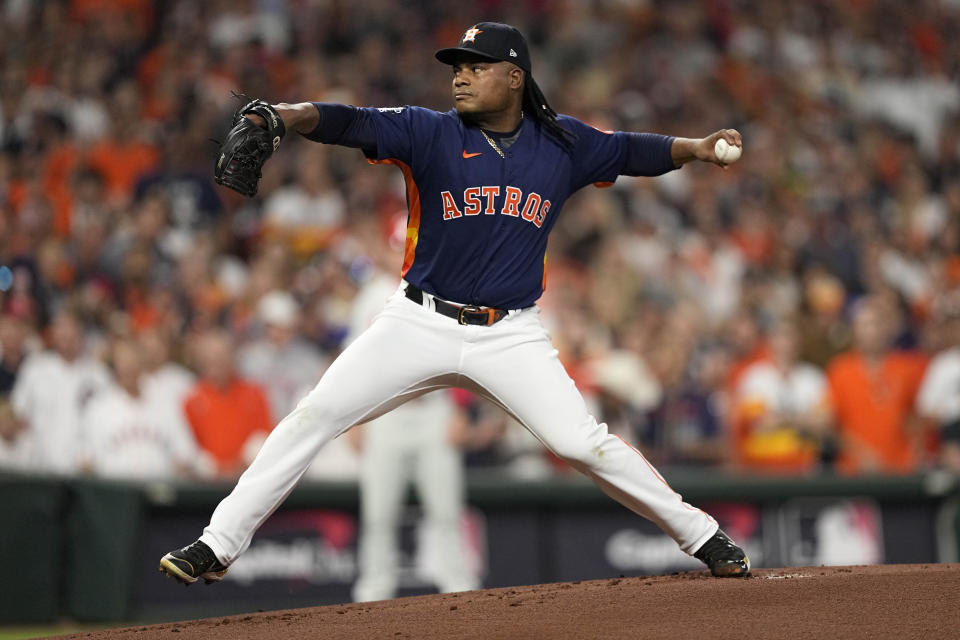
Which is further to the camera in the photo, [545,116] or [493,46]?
[545,116]

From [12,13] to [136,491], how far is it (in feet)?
19.6

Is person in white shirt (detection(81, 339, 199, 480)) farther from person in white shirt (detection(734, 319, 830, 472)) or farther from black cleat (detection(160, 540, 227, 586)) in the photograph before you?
person in white shirt (detection(734, 319, 830, 472))

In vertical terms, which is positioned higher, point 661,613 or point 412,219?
point 412,219

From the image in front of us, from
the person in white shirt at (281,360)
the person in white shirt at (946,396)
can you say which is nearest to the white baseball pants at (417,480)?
the person in white shirt at (281,360)

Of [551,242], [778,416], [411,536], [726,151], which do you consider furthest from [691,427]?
[726,151]

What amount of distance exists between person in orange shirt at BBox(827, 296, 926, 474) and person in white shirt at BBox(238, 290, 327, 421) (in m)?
3.73

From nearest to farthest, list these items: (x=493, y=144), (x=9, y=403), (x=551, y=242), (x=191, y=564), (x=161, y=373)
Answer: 1. (x=191, y=564)
2. (x=493, y=144)
3. (x=9, y=403)
4. (x=161, y=373)
5. (x=551, y=242)

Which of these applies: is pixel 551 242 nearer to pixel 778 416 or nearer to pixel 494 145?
pixel 778 416

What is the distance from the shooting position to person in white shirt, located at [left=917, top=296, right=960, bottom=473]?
885 centimetres

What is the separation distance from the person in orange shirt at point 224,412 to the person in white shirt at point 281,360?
14.5 inches

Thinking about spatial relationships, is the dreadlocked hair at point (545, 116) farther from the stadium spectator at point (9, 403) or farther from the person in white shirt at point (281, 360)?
the stadium spectator at point (9, 403)

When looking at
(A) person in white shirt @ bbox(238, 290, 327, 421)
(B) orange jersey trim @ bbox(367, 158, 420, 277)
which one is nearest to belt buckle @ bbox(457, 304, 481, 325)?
(B) orange jersey trim @ bbox(367, 158, 420, 277)

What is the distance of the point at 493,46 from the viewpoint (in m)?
4.74

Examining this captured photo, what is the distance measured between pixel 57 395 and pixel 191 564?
154 inches
